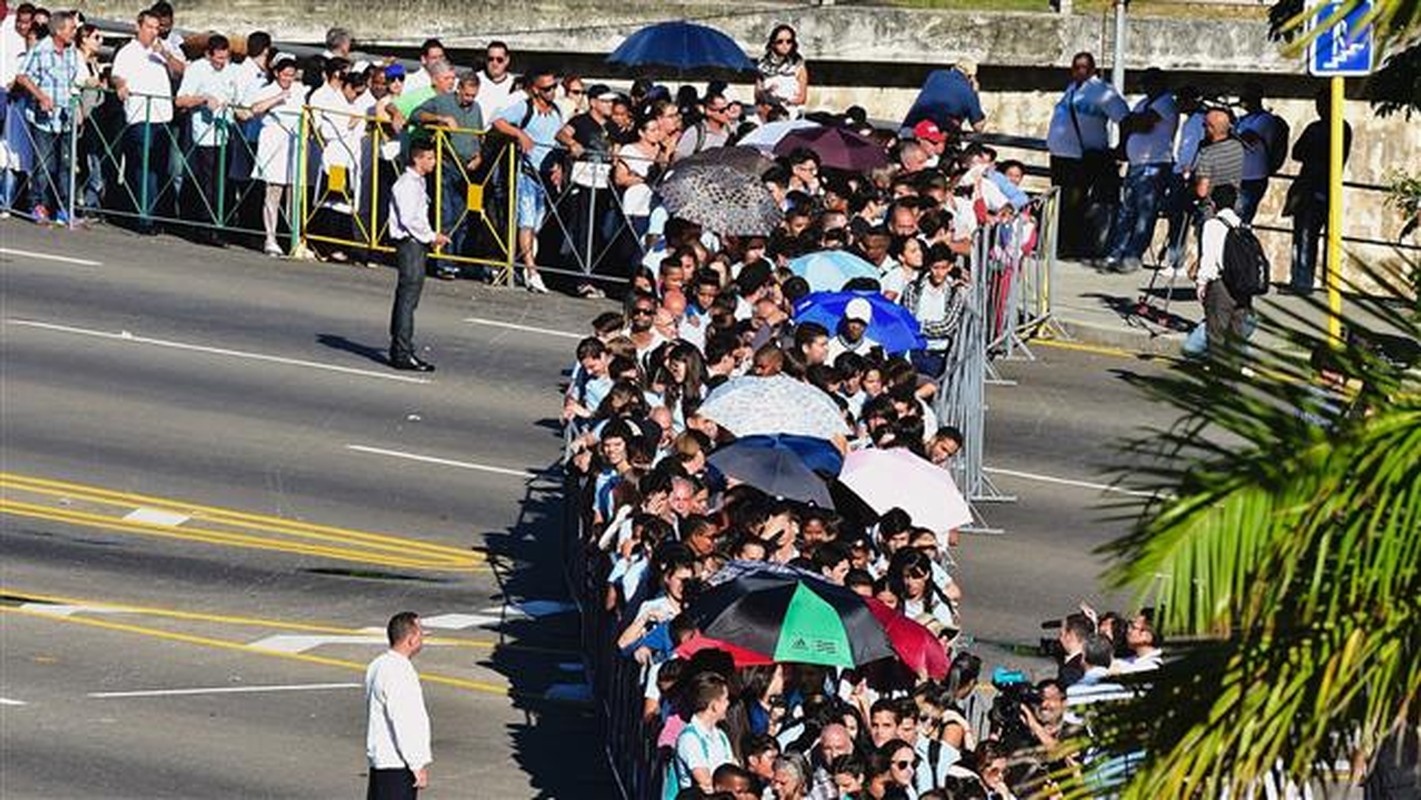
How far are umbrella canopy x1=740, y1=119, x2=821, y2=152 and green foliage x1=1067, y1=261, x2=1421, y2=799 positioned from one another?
764 inches

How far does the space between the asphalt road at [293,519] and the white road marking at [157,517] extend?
0.02 metres

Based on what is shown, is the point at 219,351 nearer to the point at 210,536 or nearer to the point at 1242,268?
the point at 210,536

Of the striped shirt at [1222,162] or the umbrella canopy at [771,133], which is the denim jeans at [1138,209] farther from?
the umbrella canopy at [771,133]

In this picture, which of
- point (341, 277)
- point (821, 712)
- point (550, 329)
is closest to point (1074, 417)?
point (550, 329)

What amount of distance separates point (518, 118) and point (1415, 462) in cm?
2196

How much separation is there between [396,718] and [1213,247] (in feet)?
35.2

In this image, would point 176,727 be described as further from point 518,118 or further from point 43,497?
point 518,118

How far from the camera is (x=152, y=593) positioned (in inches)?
810

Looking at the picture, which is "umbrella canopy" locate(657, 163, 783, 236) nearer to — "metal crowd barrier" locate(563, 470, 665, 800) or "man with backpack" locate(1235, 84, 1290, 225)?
"metal crowd barrier" locate(563, 470, 665, 800)

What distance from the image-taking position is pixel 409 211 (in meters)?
24.9

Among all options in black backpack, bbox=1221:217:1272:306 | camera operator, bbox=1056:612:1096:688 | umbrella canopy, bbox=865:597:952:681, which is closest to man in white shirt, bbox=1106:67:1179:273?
black backpack, bbox=1221:217:1272:306

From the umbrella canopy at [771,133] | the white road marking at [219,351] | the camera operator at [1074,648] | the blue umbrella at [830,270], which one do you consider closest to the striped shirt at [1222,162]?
the umbrella canopy at [771,133]

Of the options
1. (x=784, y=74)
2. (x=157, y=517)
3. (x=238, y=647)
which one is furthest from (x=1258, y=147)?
(x=238, y=647)

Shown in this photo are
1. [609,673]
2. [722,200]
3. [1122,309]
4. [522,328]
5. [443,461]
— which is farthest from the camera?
[1122,309]
